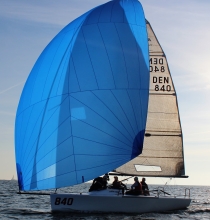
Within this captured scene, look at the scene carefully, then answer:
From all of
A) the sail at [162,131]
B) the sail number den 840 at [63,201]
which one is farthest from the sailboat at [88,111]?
the sail at [162,131]

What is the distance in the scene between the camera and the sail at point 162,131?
17.6 m

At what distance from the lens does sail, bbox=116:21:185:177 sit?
692 inches

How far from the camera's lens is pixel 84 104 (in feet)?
48.7

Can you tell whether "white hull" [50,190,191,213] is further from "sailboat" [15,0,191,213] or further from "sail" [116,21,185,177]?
"sail" [116,21,185,177]

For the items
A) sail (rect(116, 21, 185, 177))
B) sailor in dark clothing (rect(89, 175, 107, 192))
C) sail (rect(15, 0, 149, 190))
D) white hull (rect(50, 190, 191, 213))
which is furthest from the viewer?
sail (rect(116, 21, 185, 177))

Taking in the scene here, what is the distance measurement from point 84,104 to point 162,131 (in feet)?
14.5

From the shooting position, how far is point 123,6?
1647 cm

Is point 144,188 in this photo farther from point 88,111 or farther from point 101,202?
point 88,111

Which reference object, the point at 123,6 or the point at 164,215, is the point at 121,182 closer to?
the point at 164,215

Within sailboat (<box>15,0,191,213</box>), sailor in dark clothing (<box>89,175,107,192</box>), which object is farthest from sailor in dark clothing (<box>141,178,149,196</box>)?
sailor in dark clothing (<box>89,175,107,192</box>)

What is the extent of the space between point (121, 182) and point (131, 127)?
2.30 m

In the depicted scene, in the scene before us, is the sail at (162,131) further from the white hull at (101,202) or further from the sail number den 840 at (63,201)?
the sail number den 840 at (63,201)

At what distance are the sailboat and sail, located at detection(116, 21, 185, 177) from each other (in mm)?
1599

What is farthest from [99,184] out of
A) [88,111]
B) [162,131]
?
[162,131]
